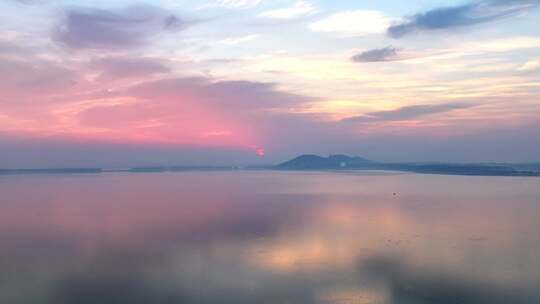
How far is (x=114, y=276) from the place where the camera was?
332 inches

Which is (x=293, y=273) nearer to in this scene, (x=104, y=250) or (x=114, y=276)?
(x=114, y=276)

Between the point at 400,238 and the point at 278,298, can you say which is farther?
the point at 400,238

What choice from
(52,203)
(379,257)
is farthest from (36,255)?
(52,203)

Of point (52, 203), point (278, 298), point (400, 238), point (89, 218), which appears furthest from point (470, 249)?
point (52, 203)

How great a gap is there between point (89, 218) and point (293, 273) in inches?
423

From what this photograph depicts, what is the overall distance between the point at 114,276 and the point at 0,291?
1.87 m

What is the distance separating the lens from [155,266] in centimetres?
913

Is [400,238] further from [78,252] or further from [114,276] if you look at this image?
[78,252]

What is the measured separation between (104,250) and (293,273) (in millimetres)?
5038

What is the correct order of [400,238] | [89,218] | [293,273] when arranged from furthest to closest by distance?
[89,218], [400,238], [293,273]

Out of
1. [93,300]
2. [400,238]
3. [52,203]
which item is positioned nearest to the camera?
[93,300]

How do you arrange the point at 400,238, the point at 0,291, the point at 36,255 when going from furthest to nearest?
the point at 400,238 → the point at 36,255 → the point at 0,291

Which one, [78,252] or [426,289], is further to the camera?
[78,252]

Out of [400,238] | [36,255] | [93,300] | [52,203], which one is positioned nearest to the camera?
Result: [93,300]
